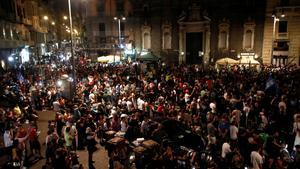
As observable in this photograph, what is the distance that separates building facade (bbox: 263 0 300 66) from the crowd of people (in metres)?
18.3

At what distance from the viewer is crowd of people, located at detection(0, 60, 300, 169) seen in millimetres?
9320

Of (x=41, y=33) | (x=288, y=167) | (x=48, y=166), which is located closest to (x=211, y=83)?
(x=288, y=167)

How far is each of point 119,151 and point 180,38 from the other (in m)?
34.9

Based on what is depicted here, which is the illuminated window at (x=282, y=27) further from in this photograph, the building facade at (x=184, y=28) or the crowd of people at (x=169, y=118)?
the crowd of people at (x=169, y=118)

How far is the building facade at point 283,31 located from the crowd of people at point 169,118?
18.3 m

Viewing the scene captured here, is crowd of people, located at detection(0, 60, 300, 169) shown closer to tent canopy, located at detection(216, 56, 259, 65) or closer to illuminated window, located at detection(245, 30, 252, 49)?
tent canopy, located at detection(216, 56, 259, 65)

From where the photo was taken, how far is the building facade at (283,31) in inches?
1432

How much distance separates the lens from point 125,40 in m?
46.2

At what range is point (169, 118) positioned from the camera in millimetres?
12250

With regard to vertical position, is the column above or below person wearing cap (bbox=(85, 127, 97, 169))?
above

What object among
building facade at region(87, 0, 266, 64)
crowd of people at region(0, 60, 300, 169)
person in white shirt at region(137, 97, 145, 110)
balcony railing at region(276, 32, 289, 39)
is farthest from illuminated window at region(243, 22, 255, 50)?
person in white shirt at region(137, 97, 145, 110)

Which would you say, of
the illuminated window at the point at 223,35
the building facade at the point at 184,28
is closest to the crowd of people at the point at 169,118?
the building facade at the point at 184,28

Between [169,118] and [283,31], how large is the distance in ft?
104

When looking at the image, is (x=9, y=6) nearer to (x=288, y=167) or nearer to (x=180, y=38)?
(x=180, y=38)
